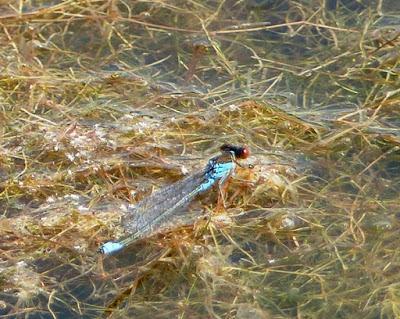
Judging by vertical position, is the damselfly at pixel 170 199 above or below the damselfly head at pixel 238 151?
below

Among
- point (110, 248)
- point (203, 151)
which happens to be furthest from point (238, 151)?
point (110, 248)

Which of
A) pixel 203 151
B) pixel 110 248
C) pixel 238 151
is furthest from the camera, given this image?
pixel 203 151

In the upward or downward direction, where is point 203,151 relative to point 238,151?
downward

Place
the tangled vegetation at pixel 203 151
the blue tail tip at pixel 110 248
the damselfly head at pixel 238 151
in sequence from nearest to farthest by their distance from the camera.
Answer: the tangled vegetation at pixel 203 151, the blue tail tip at pixel 110 248, the damselfly head at pixel 238 151

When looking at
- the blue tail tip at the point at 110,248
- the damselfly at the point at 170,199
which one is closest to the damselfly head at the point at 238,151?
the damselfly at the point at 170,199

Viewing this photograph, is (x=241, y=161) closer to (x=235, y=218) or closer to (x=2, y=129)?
(x=235, y=218)

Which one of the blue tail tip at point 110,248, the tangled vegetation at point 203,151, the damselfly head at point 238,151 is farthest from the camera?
the damselfly head at point 238,151

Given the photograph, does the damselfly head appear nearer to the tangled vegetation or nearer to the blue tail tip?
the tangled vegetation

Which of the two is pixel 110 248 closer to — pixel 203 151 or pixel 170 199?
pixel 170 199

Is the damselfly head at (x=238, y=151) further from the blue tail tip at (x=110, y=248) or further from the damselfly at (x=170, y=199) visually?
the blue tail tip at (x=110, y=248)
